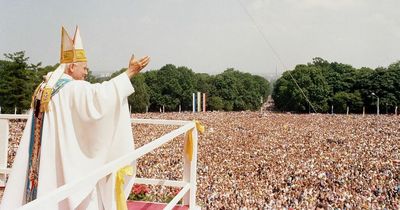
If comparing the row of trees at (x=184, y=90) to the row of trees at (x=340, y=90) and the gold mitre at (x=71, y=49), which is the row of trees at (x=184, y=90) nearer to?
the row of trees at (x=340, y=90)

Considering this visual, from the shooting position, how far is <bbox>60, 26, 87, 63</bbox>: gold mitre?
10.9ft

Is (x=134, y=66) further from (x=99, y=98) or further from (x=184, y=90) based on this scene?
(x=184, y=90)

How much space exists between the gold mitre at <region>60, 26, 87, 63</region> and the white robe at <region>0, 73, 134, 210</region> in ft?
1.04

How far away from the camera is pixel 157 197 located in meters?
11.2

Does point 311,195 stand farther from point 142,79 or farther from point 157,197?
point 142,79

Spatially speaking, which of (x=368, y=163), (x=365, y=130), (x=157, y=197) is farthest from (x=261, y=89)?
(x=157, y=197)

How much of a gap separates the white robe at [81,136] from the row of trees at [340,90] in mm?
58920

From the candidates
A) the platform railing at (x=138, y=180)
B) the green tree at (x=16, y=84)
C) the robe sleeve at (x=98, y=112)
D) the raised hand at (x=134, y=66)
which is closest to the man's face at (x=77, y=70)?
the robe sleeve at (x=98, y=112)

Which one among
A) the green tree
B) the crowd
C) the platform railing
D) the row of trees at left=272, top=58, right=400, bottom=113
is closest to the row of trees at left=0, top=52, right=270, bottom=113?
the row of trees at left=272, top=58, right=400, bottom=113

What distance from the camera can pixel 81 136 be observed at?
3.04 m

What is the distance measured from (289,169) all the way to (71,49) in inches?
562

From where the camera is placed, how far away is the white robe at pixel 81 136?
2977 millimetres

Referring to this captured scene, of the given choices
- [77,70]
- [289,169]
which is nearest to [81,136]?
[77,70]

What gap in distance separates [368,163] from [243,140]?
865 centimetres
